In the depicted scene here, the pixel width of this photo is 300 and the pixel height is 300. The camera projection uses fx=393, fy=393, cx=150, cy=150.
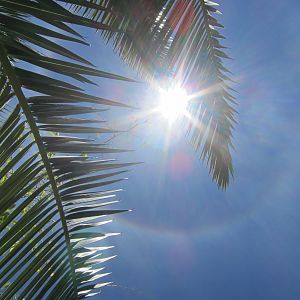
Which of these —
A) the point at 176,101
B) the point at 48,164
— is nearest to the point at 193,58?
the point at 176,101

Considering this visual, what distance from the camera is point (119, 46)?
4.25 m

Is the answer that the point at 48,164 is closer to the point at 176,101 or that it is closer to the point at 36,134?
the point at 36,134

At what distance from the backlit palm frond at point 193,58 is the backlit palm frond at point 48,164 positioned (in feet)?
4.16

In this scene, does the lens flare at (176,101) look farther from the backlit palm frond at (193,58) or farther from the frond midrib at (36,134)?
the frond midrib at (36,134)

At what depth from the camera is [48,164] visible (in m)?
2.01

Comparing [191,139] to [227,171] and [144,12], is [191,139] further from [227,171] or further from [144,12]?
[144,12]

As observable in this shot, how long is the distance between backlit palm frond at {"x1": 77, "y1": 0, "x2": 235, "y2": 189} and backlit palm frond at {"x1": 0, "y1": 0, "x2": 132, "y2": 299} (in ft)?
4.16

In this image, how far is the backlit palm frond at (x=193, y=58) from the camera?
3180 millimetres

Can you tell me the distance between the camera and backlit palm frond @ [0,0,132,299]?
168 centimetres

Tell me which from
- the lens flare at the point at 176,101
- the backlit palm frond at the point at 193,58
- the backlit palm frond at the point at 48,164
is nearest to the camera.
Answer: the backlit palm frond at the point at 48,164

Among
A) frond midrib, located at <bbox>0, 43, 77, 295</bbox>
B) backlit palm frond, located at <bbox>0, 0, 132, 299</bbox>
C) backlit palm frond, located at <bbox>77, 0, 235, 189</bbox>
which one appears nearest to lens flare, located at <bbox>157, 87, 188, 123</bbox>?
backlit palm frond, located at <bbox>77, 0, 235, 189</bbox>

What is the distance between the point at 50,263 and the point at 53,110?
79 centimetres

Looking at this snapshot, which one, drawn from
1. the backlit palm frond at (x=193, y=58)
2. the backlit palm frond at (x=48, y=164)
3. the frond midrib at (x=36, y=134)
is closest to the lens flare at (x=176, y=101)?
the backlit palm frond at (x=193, y=58)

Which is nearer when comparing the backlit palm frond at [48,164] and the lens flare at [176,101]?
the backlit palm frond at [48,164]
